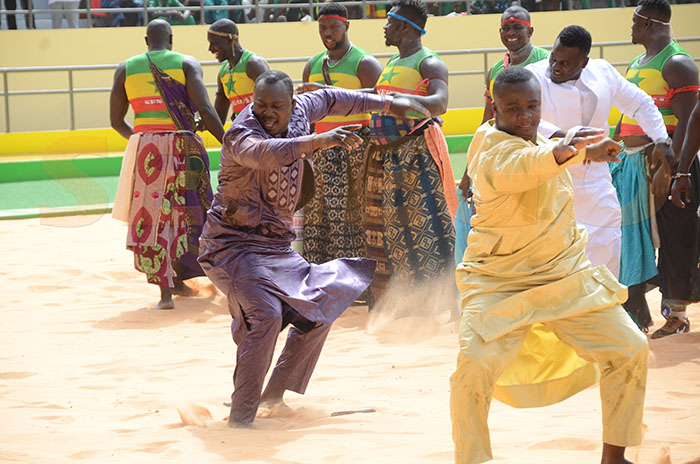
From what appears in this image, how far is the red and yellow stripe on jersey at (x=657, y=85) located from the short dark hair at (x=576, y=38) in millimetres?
958

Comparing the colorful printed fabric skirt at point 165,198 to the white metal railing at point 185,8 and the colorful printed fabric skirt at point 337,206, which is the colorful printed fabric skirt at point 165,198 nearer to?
→ the colorful printed fabric skirt at point 337,206

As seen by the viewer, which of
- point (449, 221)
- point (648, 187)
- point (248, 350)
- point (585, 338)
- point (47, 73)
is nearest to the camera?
point (585, 338)

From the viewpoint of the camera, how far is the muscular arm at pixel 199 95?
724cm

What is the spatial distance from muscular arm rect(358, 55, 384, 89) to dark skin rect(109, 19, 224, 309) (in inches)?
44.0

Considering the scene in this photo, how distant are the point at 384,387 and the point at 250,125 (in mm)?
1681

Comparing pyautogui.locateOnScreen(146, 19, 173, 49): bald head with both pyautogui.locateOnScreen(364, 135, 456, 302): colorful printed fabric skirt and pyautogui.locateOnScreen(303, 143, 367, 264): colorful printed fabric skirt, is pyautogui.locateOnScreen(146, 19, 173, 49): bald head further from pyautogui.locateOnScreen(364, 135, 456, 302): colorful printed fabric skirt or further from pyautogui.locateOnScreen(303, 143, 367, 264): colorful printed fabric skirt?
pyautogui.locateOnScreen(364, 135, 456, 302): colorful printed fabric skirt

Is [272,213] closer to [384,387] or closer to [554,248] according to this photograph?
[384,387]

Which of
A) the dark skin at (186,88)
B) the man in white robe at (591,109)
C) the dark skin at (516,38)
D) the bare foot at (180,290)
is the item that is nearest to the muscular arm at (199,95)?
the dark skin at (186,88)

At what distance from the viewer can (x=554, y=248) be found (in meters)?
3.63

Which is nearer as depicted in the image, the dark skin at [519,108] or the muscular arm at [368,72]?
the dark skin at [519,108]

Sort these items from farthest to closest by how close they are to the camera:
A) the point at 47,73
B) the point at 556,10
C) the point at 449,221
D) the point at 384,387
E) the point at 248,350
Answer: the point at 556,10, the point at 47,73, the point at 449,221, the point at 384,387, the point at 248,350

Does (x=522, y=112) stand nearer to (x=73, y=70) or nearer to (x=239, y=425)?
(x=239, y=425)

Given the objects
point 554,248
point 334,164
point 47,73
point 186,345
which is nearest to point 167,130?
point 334,164

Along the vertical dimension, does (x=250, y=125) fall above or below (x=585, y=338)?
above
